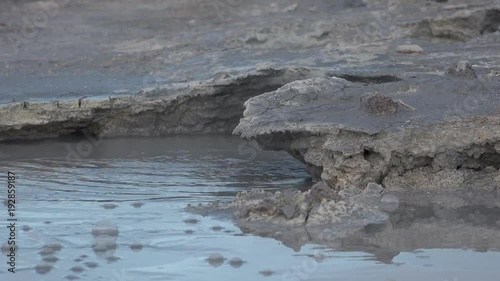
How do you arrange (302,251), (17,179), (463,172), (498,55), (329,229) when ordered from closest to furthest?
(302,251) < (329,229) < (463,172) < (17,179) < (498,55)

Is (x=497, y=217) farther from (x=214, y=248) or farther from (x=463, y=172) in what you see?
(x=214, y=248)

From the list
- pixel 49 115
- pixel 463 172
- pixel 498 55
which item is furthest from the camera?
pixel 498 55

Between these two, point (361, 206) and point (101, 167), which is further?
point (101, 167)

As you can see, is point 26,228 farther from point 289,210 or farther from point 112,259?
point 289,210

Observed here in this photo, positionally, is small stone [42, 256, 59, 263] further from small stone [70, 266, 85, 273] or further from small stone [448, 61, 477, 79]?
small stone [448, 61, 477, 79]

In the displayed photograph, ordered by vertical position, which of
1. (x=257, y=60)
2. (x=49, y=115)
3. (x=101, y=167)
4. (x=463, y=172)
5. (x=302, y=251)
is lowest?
(x=302, y=251)

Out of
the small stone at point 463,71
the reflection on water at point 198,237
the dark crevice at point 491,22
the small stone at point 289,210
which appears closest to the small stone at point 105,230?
the reflection on water at point 198,237

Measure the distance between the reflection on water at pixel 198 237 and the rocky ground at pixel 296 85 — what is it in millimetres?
187

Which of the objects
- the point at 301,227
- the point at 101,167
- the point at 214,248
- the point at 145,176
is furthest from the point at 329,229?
the point at 101,167

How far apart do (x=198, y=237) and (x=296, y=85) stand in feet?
6.14

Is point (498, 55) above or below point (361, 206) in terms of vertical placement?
above

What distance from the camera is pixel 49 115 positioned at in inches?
324

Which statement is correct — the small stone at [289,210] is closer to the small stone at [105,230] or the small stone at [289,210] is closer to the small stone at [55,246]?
the small stone at [105,230]

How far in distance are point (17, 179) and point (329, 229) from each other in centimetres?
259
